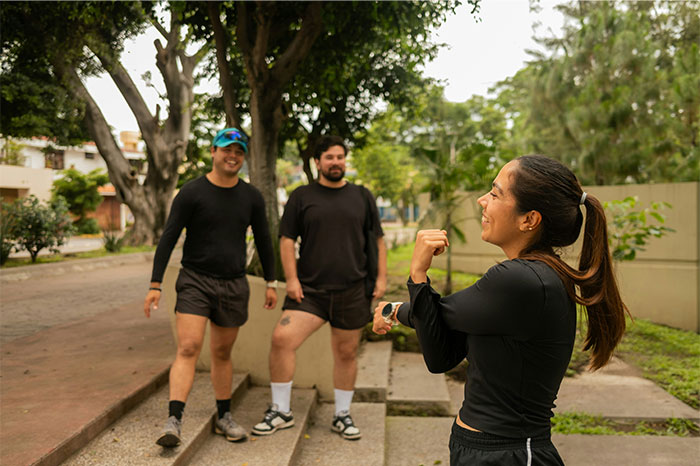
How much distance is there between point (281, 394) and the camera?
4102mm

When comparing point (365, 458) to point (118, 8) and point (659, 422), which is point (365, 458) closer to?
point (659, 422)

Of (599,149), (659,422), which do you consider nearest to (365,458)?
(659,422)

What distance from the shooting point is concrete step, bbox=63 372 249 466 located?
3289 mm

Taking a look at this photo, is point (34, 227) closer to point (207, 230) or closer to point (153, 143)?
point (153, 143)

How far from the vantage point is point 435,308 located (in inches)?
67.6

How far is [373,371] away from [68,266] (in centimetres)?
1036

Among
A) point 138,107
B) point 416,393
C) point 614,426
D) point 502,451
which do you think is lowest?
point 614,426

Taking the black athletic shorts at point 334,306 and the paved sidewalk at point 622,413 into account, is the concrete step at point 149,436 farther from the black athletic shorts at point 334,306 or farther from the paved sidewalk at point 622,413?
the paved sidewalk at point 622,413

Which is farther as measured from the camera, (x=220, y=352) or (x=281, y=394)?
(x=281, y=394)

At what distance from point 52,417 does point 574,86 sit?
11.5m

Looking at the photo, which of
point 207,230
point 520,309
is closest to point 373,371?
point 207,230

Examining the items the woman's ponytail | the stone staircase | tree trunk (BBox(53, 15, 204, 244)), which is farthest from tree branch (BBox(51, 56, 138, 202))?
the woman's ponytail

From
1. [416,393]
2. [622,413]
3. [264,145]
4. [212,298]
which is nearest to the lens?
[212,298]

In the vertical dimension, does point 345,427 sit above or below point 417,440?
above
